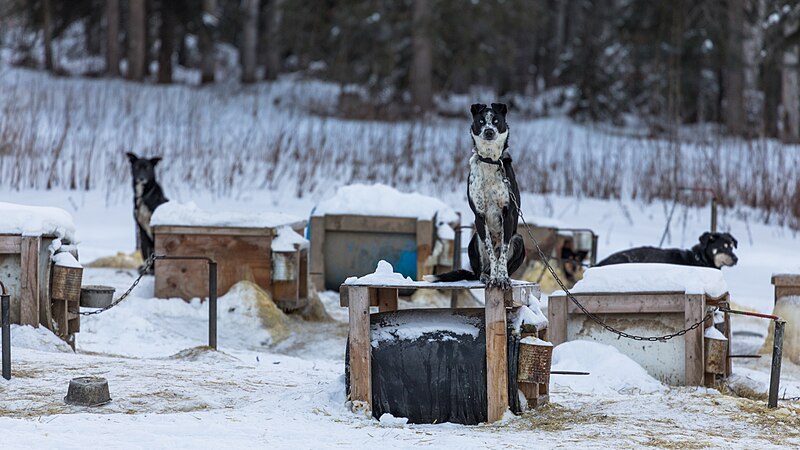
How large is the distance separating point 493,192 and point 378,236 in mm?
5476

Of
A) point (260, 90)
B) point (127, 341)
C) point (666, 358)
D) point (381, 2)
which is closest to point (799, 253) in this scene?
point (666, 358)

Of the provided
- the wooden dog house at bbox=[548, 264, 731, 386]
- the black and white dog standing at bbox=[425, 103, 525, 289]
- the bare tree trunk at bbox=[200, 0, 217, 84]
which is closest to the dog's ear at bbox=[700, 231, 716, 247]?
the wooden dog house at bbox=[548, 264, 731, 386]

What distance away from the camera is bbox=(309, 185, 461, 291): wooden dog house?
36.7ft

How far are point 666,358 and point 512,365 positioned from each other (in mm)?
1858

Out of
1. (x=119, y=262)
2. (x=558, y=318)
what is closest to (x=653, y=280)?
(x=558, y=318)

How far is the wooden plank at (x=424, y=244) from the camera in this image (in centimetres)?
1112

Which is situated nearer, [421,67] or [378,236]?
[378,236]

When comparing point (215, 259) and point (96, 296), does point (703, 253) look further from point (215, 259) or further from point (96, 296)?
point (96, 296)

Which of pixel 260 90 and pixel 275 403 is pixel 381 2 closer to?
pixel 260 90

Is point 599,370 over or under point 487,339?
under

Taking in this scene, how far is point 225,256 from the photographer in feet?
32.4

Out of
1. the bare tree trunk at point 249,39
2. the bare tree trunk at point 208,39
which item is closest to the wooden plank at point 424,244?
the bare tree trunk at point 208,39

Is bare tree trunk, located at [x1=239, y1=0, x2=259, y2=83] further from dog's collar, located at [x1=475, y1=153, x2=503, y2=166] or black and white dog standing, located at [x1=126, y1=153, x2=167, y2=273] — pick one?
dog's collar, located at [x1=475, y1=153, x2=503, y2=166]

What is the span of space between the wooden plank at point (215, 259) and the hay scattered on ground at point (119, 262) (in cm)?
198
